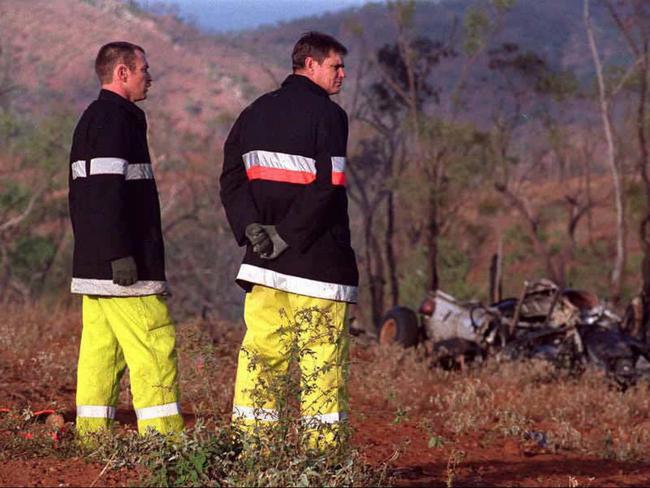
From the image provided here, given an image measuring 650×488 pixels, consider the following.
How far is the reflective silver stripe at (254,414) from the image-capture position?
5.09 metres

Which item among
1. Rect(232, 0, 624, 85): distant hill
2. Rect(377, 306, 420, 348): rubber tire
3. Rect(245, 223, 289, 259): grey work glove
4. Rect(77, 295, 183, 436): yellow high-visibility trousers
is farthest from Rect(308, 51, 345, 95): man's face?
Rect(232, 0, 624, 85): distant hill

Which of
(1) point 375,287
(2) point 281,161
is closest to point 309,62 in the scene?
(2) point 281,161

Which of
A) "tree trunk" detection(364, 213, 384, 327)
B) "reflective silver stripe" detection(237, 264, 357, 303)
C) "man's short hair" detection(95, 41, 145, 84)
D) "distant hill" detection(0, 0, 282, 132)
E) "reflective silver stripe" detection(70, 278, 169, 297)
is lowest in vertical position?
"tree trunk" detection(364, 213, 384, 327)

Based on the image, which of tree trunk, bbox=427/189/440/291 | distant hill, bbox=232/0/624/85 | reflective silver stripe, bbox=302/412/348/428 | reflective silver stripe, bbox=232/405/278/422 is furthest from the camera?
distant hill, bbox=232/0/624/85

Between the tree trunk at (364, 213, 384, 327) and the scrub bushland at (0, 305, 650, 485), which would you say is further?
the tree trunk at (364, 213, 384, 327)

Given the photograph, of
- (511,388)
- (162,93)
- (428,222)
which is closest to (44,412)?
(511,388)

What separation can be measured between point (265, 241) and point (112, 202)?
81 centimetres

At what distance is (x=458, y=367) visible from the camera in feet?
42.1

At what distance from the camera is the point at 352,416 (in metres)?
8.21

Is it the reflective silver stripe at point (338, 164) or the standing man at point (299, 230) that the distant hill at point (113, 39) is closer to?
the standing man at point (299, 230)

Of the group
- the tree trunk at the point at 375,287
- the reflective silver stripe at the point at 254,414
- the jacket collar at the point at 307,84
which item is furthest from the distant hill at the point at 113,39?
the reflective silver stripe at the point at 254,414

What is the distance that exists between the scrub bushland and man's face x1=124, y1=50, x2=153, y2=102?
45.4 inches

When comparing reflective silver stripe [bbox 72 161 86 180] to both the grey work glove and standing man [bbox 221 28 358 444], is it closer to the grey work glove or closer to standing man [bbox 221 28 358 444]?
standing man [bbox 221 28 358 444]

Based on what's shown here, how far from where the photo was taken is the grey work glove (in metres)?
5.31
